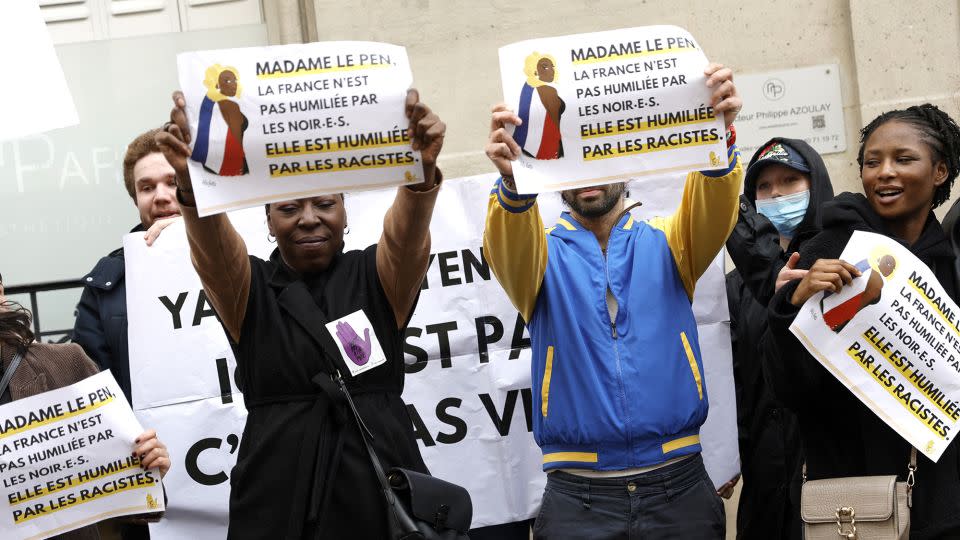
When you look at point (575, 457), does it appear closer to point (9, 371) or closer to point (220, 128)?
point (220, 128)

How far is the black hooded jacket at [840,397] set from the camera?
3803mm

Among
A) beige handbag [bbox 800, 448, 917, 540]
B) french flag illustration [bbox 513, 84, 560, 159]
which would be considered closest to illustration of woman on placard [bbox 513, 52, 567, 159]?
french flag illustration [bbox 513, 84, 560, 159]

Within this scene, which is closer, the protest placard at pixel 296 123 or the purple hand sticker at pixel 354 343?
the protest placard at pixel 296 123

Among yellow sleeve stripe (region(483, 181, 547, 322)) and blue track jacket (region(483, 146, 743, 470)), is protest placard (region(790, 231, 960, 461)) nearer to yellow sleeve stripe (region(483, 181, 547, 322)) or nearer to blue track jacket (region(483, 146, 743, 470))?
blue track jacket (region(483, 146, 743, 470))

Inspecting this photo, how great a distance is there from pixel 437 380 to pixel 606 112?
1.85 meters

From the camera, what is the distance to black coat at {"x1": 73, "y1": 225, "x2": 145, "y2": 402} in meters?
5.14

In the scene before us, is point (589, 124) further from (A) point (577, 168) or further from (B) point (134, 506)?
(B) point (134, 506)

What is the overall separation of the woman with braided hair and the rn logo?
2.80 metres

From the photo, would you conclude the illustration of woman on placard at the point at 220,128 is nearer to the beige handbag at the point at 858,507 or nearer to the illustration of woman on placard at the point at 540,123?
the illustration of woman on placard at the point at 540,123

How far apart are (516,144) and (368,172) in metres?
0.47

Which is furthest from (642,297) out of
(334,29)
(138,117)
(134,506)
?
(138,117)

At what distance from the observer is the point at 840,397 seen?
3.95 metres

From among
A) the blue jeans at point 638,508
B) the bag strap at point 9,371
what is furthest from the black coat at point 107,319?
the blue jeans at point 638,508

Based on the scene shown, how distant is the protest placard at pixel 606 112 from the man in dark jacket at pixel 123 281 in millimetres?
1934
